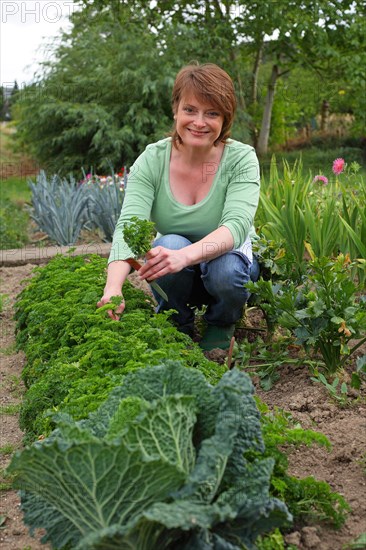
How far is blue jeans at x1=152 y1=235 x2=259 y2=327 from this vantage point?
3.24 metres

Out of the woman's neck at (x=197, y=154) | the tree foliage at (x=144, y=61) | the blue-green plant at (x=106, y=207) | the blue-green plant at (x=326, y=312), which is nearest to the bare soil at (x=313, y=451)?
the blue-green plant at (x=326, y=312)

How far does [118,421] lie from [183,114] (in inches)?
72.6

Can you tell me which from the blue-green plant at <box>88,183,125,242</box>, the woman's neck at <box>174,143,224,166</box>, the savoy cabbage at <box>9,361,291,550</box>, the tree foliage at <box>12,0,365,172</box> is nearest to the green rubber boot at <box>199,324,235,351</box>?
the woman's neck at <box>174,143,224,166</box>

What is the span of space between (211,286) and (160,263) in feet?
1.85

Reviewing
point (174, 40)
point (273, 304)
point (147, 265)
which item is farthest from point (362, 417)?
point (174, 40)

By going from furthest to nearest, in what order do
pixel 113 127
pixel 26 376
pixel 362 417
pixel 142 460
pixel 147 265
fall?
pixel 113 127, pixel 26 376, pixel 147 265, pixel 362 417, pixel 142 460

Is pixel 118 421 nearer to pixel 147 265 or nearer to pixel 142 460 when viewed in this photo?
pixel 142 460

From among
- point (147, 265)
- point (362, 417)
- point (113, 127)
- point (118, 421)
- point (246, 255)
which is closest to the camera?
point (118, 421)

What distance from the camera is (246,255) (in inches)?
132

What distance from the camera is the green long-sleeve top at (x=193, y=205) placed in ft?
10.8

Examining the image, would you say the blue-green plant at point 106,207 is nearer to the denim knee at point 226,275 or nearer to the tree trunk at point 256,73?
the denim knee at point 226,275

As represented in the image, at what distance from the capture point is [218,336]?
3.51 meters

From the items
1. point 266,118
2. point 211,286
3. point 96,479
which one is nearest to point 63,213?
point 211,286

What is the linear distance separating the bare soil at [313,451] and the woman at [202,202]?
0.32 meters
